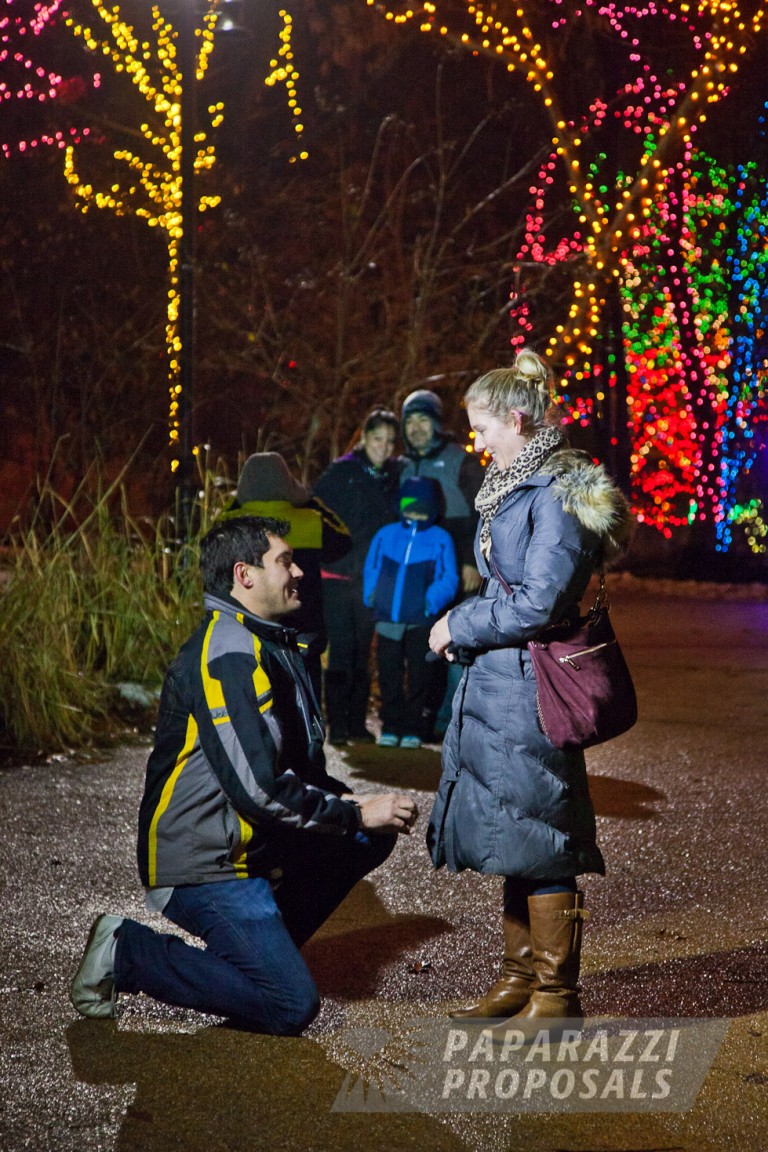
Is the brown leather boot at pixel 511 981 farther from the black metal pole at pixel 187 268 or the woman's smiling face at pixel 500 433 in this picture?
the black metal pole at pixel 187 268

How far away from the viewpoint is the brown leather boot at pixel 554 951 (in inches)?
165

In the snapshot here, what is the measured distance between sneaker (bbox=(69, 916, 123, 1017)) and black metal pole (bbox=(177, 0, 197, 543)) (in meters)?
6.22

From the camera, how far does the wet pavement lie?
3.64 metres

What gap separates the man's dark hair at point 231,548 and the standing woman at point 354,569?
405 cm

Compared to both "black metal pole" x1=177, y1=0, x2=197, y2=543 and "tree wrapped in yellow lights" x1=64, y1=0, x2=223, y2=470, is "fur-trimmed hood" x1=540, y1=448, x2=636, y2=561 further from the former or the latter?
"tree wrapped in yellow lights" x1=64, y1=0, x2=223, y2=470

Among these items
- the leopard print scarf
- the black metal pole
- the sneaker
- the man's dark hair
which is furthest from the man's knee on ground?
the black metal pole

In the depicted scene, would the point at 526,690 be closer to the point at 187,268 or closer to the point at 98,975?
the point at 98,975

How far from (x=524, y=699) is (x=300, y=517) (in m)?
3.43

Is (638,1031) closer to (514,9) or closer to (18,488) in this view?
(514,9)

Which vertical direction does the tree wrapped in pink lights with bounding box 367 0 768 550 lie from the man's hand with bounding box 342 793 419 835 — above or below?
above

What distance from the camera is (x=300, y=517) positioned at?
24.5 ft

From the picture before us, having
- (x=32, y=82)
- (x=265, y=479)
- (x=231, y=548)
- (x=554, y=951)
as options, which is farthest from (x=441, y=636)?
(x=32, y=82)

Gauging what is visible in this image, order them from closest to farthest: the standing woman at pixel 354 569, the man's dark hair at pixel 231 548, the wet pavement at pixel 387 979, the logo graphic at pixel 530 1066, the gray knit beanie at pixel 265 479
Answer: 1. the wet pavement at pixel 387 979
2. the logo graphic at pixel 530 1066
3. the man's dark hair at pixel 231 548
4. the gray knit beanie at pixel 265 479
5. the standing woman at pixel 354 569

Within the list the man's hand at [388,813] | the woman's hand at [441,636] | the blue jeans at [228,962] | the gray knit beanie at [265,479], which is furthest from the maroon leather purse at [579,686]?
the gray knit beanie at [265,479]
